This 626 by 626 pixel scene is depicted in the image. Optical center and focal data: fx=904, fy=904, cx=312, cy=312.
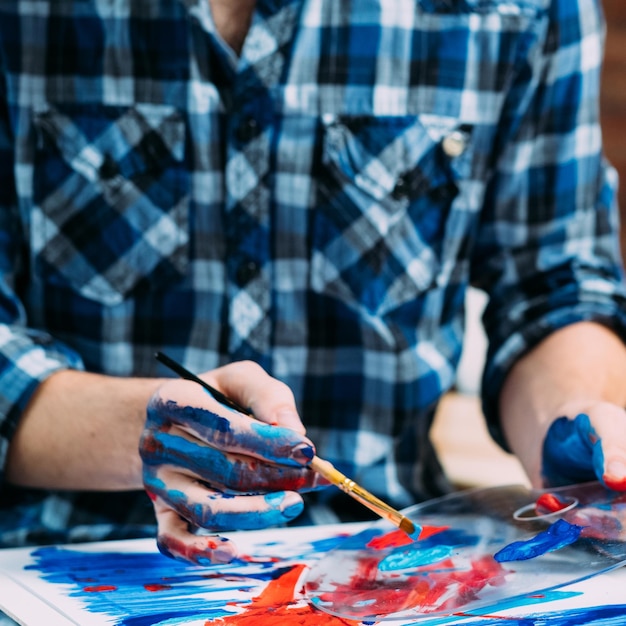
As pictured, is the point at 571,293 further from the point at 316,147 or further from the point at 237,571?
the point at 237,571

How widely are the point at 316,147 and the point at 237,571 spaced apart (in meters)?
0.42

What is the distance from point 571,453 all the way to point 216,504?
1.03 feet

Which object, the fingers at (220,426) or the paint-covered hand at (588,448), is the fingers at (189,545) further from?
the paint-covered hand at (588,448)

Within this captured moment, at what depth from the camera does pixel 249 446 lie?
0.61m

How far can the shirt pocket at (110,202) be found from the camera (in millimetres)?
884

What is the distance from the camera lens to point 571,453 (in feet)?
2.51

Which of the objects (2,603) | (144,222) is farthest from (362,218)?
(2,603)

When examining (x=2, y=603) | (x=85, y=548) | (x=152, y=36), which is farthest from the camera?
(x=152, y=36)

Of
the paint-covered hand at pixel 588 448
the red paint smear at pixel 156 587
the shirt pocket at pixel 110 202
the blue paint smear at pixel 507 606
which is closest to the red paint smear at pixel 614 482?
the paint-covered hand at pixel 588 448

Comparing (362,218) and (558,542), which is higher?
(362,218)

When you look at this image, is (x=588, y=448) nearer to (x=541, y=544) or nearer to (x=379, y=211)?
(x=541, y=544)

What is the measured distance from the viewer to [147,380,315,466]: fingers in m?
0.61

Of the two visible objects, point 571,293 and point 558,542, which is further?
point 571,293

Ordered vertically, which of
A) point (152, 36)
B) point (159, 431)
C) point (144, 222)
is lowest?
point (159, 431)
